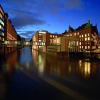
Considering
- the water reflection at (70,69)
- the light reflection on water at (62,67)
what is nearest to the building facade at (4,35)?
the light reflection on water at (62,67)

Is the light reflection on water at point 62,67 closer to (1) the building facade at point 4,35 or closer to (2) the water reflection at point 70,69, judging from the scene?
(2) the water reflection at point 70,69

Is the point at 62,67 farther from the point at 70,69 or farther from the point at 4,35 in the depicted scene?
the point at 4,35

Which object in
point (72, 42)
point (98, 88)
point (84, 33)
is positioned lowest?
point (98, 88)

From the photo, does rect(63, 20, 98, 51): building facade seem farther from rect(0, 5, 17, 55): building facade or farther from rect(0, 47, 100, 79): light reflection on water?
rect(0, 47, 100, 79): light reflection on water

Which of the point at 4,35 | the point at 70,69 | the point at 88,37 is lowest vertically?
the point at 70,69

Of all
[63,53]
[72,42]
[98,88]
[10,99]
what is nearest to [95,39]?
[72,42]

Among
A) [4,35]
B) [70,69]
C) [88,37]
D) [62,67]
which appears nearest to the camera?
[70,69]

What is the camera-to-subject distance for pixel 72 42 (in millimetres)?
99625

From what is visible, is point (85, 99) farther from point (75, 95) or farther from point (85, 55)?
point (85, 55)

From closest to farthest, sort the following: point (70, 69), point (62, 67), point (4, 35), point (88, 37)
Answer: point (70, 69), point (62, 67), point (4, 35), point (88, 37)

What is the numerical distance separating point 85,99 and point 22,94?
300 inches

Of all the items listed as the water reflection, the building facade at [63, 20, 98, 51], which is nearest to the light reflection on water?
the water reflection

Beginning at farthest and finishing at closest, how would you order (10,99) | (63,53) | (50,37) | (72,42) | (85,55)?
(50,37) → (72,42) → (63,53) → (85,55) → (10,99)

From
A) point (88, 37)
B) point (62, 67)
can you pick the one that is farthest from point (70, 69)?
point (88, 37)
